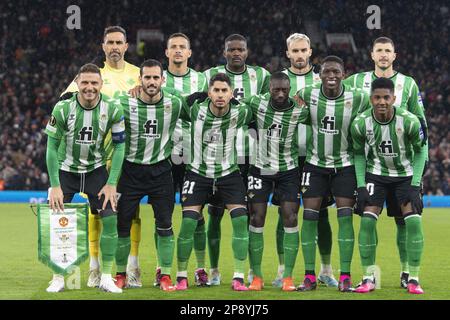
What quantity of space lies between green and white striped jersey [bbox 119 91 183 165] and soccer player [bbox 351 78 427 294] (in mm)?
1673

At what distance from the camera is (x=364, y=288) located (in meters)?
8.42

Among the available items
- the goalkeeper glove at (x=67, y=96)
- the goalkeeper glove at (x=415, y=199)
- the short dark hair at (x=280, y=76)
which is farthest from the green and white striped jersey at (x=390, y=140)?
the goalkeeper glove at (x=67, y=96)

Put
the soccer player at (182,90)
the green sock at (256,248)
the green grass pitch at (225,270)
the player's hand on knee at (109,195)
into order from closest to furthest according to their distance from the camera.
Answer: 1. the green grass pitch at (225,270)
2. the player's hand on knee at (109,195)
3. the green sock at (256,248)
4. the soccer player at (182,90)

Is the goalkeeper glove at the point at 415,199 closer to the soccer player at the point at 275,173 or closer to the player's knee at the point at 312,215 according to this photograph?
the player's knee at the point at 312,215

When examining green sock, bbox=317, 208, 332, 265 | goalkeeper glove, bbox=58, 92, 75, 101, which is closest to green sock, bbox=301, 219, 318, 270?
green sock, bbox=317, 208, 332, 265

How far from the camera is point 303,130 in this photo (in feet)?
29.4

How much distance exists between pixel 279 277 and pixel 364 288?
985 mm

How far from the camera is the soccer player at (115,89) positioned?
29.6 ft

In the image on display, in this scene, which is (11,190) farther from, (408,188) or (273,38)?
(408,188)

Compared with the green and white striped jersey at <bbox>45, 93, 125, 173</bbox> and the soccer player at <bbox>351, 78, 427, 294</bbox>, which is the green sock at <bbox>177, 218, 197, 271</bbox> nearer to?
the green and white striped jersey at <bbox>45, 93, 125, 173</bbox>

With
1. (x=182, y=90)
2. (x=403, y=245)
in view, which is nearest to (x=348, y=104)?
(x=403, y=245)

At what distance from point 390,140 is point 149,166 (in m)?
2.19

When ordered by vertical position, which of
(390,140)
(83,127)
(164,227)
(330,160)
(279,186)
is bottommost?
(164,227)

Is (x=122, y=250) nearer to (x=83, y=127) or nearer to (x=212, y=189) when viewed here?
(x=212, y=189)
